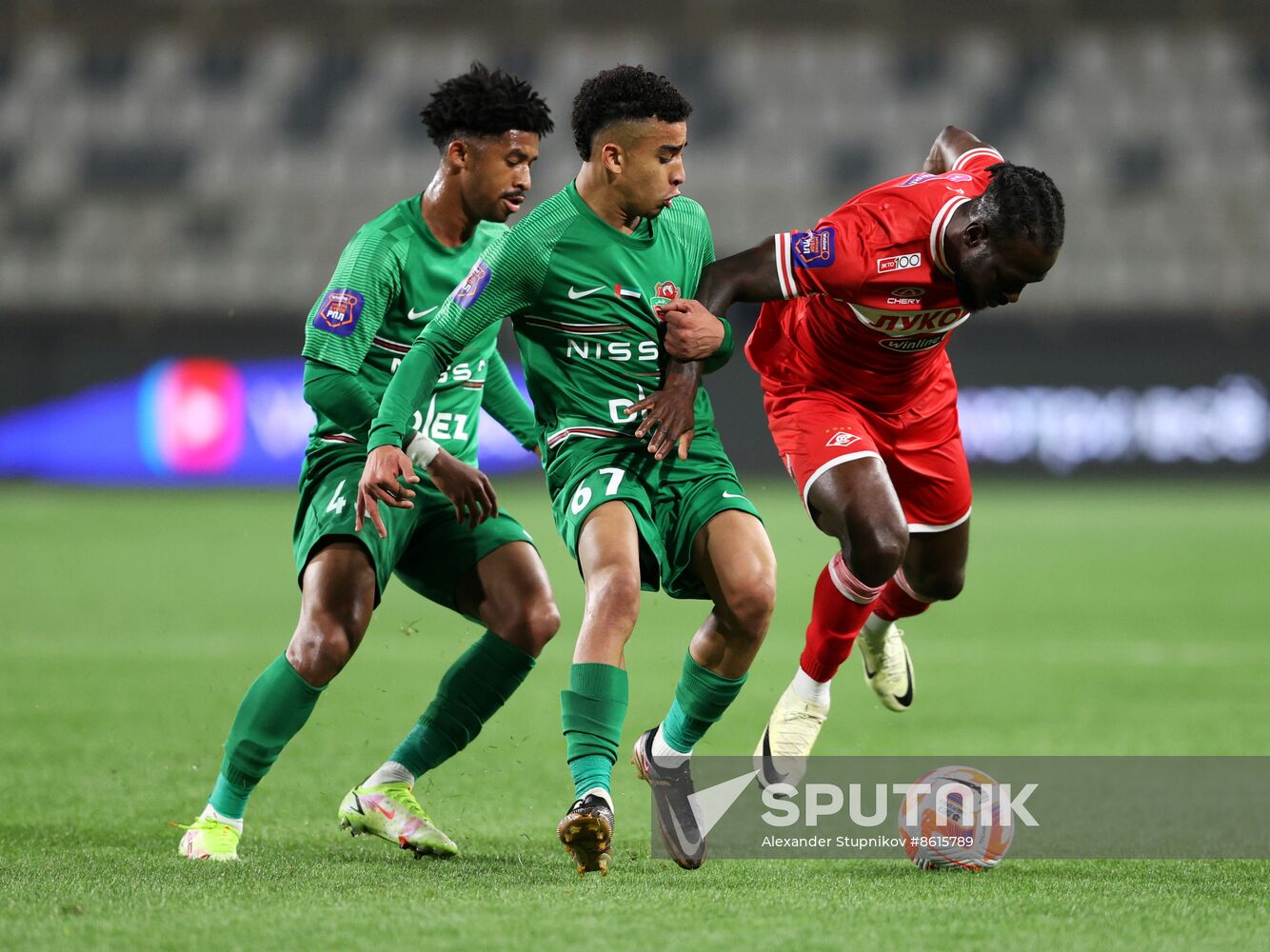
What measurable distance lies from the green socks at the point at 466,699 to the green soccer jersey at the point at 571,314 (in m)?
0.67

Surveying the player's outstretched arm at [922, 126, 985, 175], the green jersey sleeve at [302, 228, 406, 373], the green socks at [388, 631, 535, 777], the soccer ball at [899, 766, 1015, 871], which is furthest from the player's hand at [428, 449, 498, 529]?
the player's outstretched arm at [922, 126, 985, 175]

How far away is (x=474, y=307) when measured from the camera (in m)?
4.32

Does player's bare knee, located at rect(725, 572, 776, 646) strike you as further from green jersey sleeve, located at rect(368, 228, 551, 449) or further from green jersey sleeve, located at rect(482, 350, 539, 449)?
green jersey sleeve, located at rect(482, 350, 539, 449)

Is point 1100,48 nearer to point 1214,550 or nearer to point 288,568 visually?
point 1214,550

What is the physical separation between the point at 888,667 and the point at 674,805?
1609mm

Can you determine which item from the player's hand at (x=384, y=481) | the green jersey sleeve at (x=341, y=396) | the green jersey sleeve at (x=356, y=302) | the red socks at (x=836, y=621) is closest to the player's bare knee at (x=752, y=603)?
the red socks at (x=836, y=621)

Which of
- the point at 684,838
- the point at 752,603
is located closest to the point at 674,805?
the point at 684,838

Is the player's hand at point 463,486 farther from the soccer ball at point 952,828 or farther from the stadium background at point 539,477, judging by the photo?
the soccer ball at point 952,828

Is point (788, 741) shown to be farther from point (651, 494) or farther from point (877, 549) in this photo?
point (651, 494)

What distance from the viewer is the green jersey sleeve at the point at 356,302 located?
14.8ft

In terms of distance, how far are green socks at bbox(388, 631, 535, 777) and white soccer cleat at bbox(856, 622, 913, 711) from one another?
145 centimetres

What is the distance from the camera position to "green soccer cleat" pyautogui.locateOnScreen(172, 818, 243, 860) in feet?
14.1

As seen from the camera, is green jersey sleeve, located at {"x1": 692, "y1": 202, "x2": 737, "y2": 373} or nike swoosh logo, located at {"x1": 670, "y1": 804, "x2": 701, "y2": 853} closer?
nike swoosh logo, located at {"x1": 670, "y1": 804, "x2": 701, "y2": 853}

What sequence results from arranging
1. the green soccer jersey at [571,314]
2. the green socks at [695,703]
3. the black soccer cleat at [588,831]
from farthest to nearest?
the green socks at [695,703], the green soccer jersey at [571,314], the black soccer cleat at [588,831]
